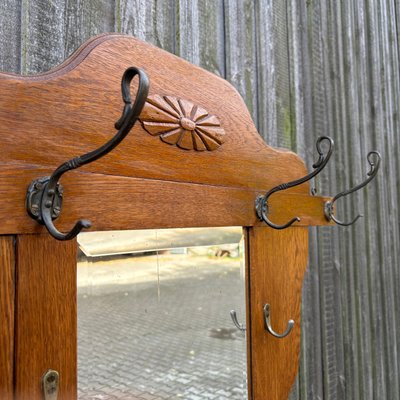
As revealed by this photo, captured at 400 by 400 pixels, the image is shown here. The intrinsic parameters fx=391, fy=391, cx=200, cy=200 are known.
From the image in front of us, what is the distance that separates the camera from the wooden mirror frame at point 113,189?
1.30 ft

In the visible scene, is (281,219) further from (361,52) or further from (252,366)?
(361,52)

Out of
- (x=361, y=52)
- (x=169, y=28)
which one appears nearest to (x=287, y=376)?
(x=169, y=28)

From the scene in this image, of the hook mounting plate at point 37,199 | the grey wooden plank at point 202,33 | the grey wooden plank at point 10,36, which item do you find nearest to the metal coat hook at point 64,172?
the hook mounting plate at point 37,199

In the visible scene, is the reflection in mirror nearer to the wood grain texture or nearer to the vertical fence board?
the wood grain texture

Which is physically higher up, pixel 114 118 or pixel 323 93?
pixel 323 93

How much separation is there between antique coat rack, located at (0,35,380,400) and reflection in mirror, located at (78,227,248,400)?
38mm

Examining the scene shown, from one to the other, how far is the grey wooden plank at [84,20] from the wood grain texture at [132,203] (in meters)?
0.31

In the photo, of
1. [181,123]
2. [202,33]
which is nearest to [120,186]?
[181,123]

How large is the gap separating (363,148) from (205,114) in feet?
3.57

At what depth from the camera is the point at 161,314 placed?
598 millimetres

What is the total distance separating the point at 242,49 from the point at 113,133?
61 cm

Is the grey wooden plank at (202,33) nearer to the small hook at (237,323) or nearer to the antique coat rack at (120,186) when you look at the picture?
the antique coat rack at (120,186)

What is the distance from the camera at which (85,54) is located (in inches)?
18.8

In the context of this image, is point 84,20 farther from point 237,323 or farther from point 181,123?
point 237,323
